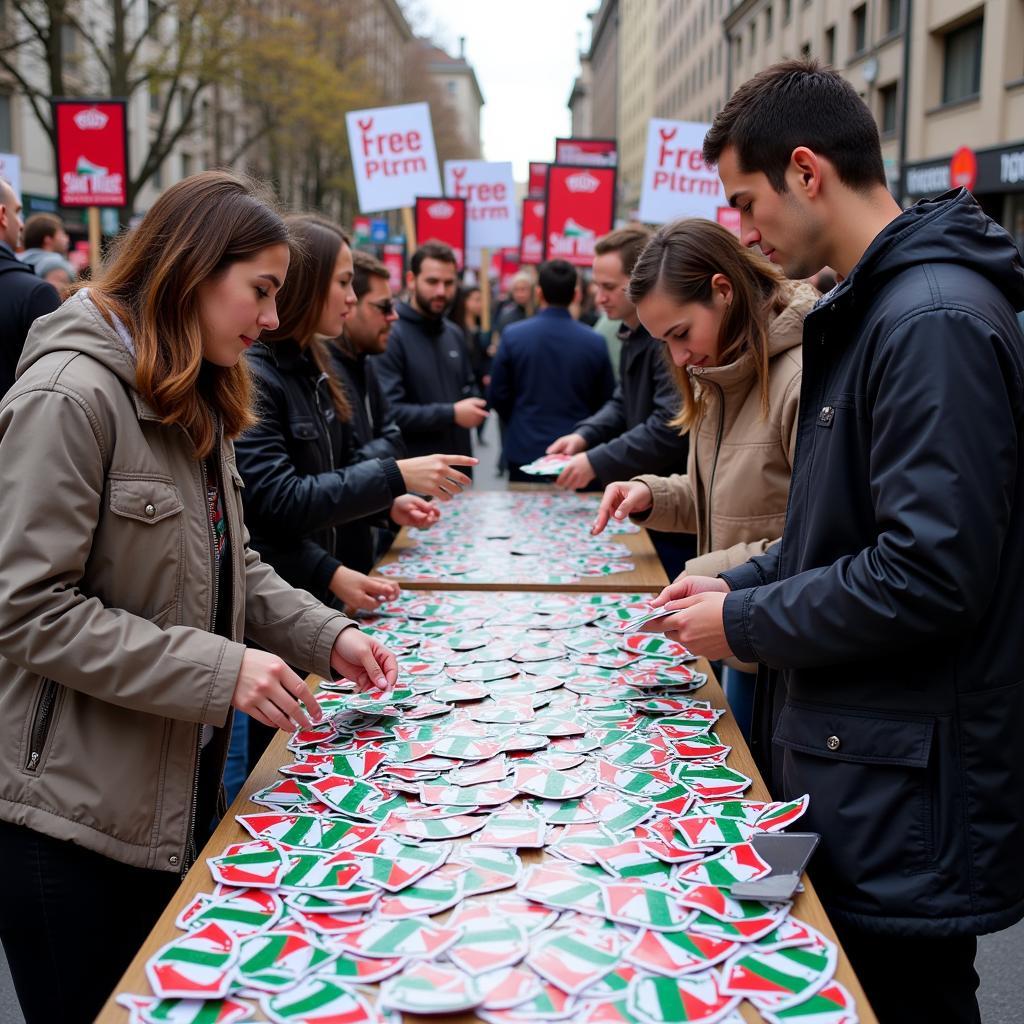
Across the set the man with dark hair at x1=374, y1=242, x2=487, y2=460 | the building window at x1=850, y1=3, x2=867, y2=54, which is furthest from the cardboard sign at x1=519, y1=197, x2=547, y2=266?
the building window at x1=850, y1=3, x2=867, y2=54

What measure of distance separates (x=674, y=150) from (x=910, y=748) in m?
6.80

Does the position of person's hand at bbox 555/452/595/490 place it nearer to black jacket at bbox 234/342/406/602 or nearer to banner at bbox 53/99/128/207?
black jacket at bbox 234/342/406/602

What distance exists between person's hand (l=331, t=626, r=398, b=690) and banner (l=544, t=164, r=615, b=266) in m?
7.02

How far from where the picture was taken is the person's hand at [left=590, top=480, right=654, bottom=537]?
3.30m

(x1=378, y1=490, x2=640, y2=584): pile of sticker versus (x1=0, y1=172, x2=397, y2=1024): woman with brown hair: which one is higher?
(x1=0, y1=172, x2=397, y2=1024): woman with brown hair

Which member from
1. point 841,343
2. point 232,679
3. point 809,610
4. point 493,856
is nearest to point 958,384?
point 841,343

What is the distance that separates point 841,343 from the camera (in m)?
1.70

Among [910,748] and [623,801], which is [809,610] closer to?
[910,748]

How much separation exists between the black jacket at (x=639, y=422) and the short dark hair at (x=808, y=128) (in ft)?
5.85

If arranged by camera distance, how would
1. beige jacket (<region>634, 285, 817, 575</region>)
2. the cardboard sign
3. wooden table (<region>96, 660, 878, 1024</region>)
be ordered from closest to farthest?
wooden table (<region>96, 660, 878, 1024</region>)
beige jacket (<region>634, 285, 817, 575</region>)
the cardboard sign

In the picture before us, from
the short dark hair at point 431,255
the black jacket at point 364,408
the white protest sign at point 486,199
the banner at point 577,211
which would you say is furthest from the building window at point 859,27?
the black jacket at point 364,408

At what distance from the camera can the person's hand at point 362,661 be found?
210cm

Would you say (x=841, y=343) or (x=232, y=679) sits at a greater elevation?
→ (x=841, y=343)

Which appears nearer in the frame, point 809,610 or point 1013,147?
point 809,610
